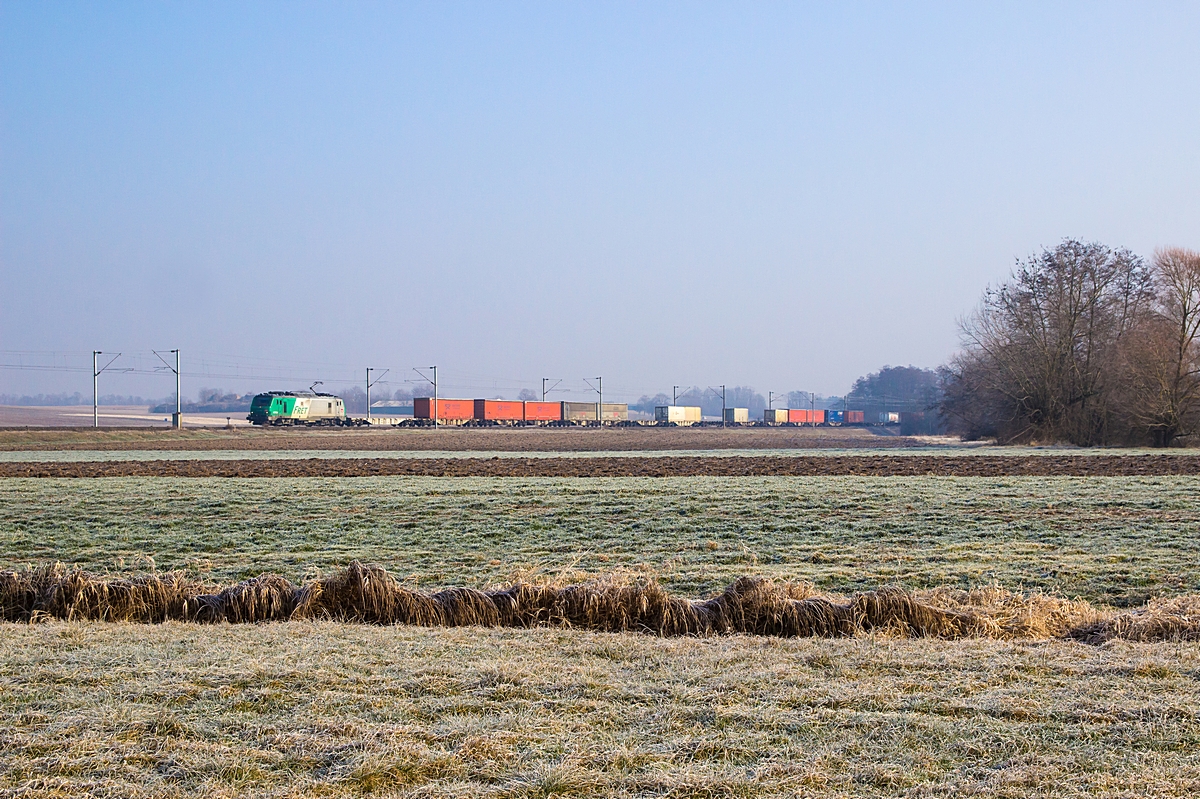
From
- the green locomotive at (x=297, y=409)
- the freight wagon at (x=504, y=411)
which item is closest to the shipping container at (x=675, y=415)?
the freight wagon at (x=504, y=411)

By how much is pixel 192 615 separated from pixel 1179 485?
904 inches

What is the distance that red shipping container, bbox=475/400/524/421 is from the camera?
114 metres

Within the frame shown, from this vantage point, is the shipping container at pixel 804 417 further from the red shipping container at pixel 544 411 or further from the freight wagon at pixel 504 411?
the red shipping container at pixel 544 411

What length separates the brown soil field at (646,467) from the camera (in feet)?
99.9

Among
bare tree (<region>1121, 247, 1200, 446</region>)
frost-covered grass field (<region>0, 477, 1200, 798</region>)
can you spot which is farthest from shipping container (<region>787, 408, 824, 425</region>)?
frost-covered grass field (<region>0, 477, 1200, 798</region>)

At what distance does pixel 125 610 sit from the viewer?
31.0ft

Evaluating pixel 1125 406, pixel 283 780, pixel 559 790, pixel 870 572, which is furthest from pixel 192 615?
→ pixel 1125 406

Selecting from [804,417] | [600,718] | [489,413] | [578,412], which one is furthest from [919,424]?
[600,718]

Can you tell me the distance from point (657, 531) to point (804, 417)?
146 metres

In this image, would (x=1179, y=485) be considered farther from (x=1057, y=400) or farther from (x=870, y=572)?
(x=1057, y=400)

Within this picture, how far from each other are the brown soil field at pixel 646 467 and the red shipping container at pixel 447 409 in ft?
227

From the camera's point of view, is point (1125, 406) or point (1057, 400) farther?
point (1057, 400)

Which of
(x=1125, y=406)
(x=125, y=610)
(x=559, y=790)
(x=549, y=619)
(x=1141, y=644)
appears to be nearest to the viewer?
(x=559, y=790)

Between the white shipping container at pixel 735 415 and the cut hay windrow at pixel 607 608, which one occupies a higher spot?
the white shipping container at pixel 735 415
